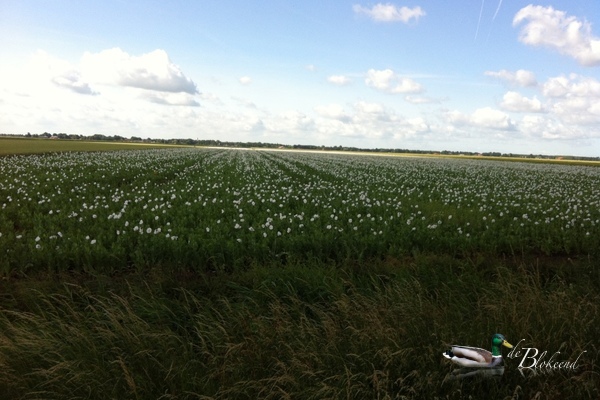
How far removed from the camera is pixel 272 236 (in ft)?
27.3

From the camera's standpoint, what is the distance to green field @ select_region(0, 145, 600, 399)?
3469 millimetres

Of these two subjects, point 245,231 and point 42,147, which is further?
point 42,147

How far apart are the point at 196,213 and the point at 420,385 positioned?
345 inches

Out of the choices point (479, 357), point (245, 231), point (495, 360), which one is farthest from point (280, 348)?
point (245, 231)

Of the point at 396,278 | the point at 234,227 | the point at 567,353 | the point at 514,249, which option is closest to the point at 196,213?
the point at 234,227

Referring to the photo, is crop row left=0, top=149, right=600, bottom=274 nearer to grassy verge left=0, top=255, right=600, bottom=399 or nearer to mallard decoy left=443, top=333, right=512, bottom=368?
grassy verge left=0, top=255, right=600, bottom=399

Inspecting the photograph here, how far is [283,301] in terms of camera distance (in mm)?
5570

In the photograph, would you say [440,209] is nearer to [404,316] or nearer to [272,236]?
[272,236]

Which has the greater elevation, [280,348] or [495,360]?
[495,360]

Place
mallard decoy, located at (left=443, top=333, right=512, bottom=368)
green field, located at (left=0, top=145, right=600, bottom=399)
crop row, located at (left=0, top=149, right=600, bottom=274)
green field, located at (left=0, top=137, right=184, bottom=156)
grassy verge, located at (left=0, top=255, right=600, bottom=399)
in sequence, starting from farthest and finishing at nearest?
1. green field, located at (left=0, top=137, right=184, bottom=156)
2. crop row, located at (left=0, top=149, right=600, bottom=274)
3. green field, located at (left=0, top=145, right=600, bottom=399)
4. grassy verge, located at (left=0, top=255, right=600, bottom=399)
5. mallard decoy, located at (left=443, top=333, right=512, bottom=368)

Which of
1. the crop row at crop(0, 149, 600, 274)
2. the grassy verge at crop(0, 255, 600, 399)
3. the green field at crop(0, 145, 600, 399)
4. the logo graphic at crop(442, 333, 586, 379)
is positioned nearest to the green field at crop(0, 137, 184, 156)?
the crop row at crop(0, 149, 600, 274)

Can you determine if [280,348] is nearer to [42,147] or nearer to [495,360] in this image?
[495,360]

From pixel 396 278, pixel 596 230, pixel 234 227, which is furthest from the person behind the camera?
pixel 596 230

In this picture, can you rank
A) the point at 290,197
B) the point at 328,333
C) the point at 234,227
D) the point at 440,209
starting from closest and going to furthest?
the point at 328,333, the point at 234,227, the point at 440,209, the point at 290,197
